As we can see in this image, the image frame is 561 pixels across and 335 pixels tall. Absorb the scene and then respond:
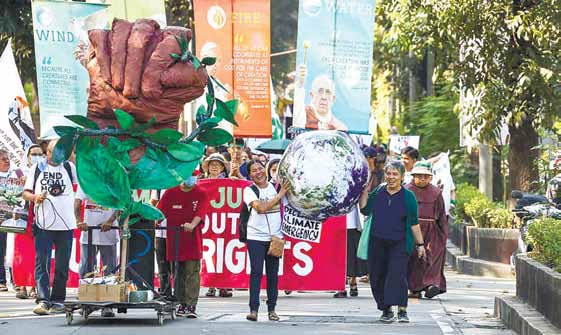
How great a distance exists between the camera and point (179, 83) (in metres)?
15.2

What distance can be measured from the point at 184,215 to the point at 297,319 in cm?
162

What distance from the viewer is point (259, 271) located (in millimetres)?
15891

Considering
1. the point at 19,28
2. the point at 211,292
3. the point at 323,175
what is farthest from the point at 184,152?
the point at 19,28

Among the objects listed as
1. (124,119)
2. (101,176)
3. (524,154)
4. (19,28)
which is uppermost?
(19,28)

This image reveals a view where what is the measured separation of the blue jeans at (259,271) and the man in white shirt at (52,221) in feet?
6.75

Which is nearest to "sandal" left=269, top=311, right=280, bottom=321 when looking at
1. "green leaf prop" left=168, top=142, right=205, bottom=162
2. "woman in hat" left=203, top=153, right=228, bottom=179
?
"green leaf prop" left=168, top=142, right=205, bottom=162

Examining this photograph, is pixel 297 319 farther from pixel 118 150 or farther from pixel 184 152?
pixel 118 150

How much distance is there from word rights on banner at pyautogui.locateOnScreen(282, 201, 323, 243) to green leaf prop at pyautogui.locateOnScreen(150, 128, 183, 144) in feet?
9.48

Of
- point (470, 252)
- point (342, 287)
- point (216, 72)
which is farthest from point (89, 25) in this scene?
point (470, 252)

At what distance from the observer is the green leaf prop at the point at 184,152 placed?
15.3 m

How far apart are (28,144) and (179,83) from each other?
5365mm

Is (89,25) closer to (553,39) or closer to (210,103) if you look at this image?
(210,103)

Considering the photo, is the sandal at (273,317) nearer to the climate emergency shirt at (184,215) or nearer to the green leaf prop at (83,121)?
the climate emergency shirt at (184,215)

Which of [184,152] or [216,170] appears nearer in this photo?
[184,152]
